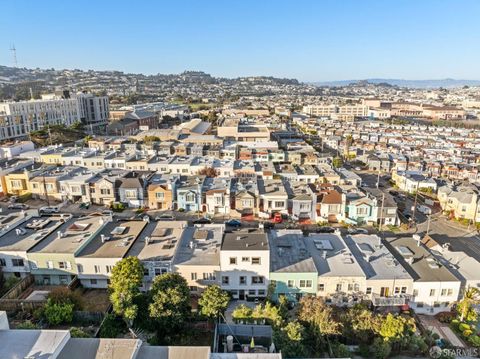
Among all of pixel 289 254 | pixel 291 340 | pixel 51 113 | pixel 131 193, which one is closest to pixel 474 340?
pixel 291 340

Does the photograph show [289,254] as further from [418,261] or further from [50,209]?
[50,209]

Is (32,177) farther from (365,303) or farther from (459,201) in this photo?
(459,201)

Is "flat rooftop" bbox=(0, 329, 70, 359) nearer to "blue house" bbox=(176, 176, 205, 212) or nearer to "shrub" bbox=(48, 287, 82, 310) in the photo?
"shrub" bbox=(48, 287, 82, 310)

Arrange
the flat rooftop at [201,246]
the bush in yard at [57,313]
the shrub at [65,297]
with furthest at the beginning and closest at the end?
the flat rooftop at [201,246]
the shrub at [65,297]
the bush in yard at [57,313]

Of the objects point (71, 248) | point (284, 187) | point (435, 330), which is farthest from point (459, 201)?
point (71, 248)

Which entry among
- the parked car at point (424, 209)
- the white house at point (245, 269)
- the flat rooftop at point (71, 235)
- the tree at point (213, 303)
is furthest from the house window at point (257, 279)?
the parked car at point (424, 209)

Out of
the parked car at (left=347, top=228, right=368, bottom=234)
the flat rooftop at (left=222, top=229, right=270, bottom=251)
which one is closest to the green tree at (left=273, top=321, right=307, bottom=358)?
the flat rooftop at (left=222, top=229, right=270, bottom=251)

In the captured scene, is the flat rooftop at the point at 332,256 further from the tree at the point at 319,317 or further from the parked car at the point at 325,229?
the parked car at the point at 325,229

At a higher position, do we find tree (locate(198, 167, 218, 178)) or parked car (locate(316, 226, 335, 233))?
tree (locate(198, 167, 218, 178))
